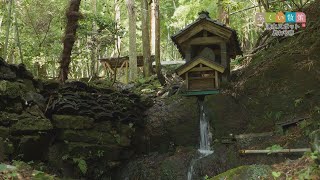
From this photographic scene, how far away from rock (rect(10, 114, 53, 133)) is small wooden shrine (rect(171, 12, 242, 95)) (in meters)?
4.99

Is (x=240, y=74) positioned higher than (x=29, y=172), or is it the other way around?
(x=240, y=74)

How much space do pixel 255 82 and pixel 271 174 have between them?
6548 mm

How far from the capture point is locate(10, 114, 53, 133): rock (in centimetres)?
848

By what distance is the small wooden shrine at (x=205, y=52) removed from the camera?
1155 cm

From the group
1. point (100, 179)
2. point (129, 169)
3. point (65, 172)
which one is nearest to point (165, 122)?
point (129, 169)

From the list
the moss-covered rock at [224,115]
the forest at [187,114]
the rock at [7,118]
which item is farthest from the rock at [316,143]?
the rock at [7,118]

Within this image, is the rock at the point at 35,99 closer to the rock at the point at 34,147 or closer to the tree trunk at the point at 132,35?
the rock at the point at 34,147

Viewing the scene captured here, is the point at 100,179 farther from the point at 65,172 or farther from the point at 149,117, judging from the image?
the point at 149,117

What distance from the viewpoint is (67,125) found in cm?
954

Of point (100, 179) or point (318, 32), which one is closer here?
point (100, 179)

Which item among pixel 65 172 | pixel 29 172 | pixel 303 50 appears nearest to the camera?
pixel 29 172

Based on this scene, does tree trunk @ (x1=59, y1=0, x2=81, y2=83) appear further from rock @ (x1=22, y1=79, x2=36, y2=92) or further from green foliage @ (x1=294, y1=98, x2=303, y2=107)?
green foliage @ (x1=294, y1=98, x2=303, y2=107)

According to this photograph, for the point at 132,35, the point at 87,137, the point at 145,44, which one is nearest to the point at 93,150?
the point at 87,137

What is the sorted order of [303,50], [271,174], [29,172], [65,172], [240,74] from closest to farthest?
1. [271,174]
2. [29,172]
3. [65,172]
4. [303,50]
5. [240,74]
